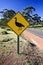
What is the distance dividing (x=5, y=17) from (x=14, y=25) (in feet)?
317

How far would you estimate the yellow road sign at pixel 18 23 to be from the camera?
8289 millimetres

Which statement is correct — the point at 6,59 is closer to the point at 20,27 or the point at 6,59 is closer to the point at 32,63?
the point at 32,63

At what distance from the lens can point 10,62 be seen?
23.4 feet

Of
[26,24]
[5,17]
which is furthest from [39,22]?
[26,24]

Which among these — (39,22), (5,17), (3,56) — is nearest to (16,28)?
(3,56)

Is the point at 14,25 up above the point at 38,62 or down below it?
above

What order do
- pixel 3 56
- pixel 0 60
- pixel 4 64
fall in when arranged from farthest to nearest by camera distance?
pixel 3 56 → pixel 0 60 → pixel 4 64

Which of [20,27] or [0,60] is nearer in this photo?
[0,60]

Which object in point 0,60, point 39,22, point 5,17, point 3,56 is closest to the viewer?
point 0,60

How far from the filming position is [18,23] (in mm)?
8281

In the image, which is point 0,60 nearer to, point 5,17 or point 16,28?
point 16,28

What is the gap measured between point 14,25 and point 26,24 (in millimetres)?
613

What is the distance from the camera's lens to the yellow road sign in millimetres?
8289

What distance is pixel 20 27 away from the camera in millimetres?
8320
